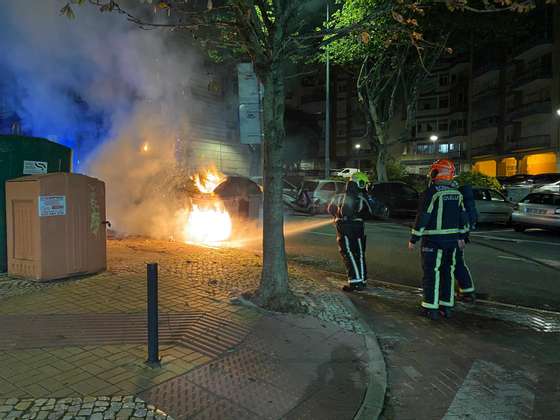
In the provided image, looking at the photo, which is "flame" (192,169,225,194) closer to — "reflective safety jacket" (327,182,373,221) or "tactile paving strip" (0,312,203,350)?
"reflective safety jacket" (327,182,373,221)

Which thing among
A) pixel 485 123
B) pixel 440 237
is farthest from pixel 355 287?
pixel 485 123

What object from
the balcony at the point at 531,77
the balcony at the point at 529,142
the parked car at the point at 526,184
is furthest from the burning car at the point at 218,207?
the balcony at the point at 531,77

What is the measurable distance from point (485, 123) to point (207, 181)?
1539 inches

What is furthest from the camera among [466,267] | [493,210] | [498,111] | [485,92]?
[485,92]

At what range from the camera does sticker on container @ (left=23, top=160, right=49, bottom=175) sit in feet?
20.8

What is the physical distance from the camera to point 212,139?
1831 centimetres

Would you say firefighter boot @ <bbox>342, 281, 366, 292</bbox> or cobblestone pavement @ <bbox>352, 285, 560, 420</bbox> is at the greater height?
firefighter boot @ <bbox>342, 281, 366, 292</bbox>

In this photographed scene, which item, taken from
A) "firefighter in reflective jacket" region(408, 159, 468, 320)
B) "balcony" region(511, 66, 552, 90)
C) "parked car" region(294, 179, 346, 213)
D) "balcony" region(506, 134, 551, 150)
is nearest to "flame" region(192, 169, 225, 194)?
"parked car" region(294, 179, 346, 213)

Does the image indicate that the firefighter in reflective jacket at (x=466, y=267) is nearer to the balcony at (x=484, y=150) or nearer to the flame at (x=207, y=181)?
the flame at (x=207, y=181)

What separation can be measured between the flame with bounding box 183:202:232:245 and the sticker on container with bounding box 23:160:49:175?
494 cm

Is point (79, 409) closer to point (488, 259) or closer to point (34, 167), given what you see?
point (34, 167)

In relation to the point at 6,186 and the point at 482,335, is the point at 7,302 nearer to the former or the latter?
the point at 6,186

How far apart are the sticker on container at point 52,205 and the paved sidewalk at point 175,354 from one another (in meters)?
0.90

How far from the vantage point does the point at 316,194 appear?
18562 millimetres
